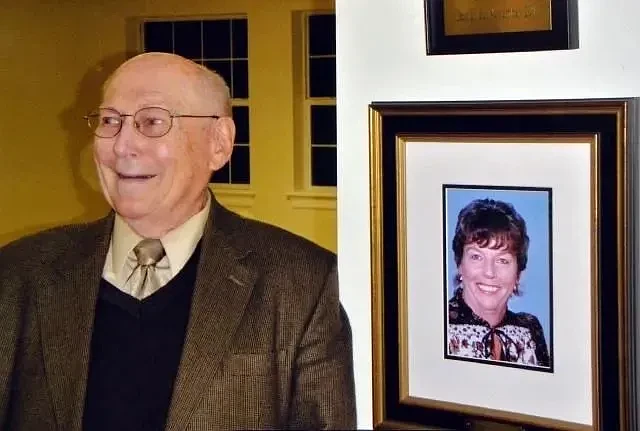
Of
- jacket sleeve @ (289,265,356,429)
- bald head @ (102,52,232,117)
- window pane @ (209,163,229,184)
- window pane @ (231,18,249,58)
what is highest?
window pane @ (231,18,249,58)

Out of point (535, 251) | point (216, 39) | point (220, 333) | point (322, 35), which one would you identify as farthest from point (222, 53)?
point (535, 251)

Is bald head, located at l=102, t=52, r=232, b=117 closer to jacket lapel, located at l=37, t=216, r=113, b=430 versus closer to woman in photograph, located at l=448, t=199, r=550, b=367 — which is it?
jacket lapel, located at l=37, t=216, r=113, b=430

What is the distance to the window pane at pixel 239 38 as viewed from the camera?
1195mm

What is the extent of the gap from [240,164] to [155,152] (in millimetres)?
104

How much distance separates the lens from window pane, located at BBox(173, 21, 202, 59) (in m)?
1.23

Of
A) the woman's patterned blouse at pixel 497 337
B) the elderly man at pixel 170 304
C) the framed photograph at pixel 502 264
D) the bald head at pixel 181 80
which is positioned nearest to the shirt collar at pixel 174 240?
the elderly man at pixel 170 304

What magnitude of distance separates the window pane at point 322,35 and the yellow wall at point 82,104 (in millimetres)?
17

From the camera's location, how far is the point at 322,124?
1.26 metres

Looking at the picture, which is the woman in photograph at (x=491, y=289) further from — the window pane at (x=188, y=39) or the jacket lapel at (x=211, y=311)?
the window pane at (x=188, y=39)

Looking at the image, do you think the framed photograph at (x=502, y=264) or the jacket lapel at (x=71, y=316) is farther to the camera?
the jacket lapel at (x=71, y=316)

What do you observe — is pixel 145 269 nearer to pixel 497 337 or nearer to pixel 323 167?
pixel 323 167

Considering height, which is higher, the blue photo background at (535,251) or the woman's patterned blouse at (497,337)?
the blue photo background at (535,251)

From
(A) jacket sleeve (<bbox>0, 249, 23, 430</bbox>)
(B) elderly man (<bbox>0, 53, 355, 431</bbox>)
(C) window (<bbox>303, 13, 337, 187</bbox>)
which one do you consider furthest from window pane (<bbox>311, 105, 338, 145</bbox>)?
(A) jacket sleeve (<bbox>0, 249, 23, 430</bbox>)

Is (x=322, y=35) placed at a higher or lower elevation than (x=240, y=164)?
higher
